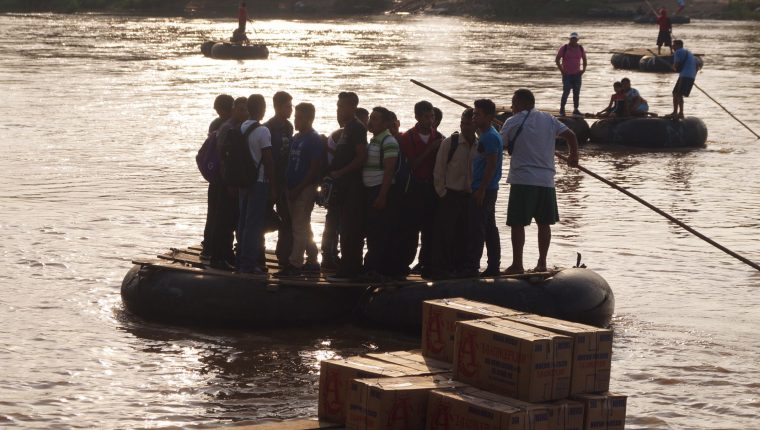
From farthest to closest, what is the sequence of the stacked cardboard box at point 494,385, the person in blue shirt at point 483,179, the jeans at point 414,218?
1. the jeans at point 414,218
2. the person in blue shirt at point 483,179
3. the stacked cardboard box at point 494,385

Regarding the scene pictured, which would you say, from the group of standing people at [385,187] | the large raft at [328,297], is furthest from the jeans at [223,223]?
the large raft at [328,297]

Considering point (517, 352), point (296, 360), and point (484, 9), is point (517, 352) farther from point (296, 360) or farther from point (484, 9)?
point (484, 9)

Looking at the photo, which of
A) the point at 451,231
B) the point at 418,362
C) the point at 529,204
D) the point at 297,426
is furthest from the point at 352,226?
the point at 297,426

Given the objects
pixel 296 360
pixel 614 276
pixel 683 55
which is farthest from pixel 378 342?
pixel 683 55

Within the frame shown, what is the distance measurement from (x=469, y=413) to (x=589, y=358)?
0.84 m

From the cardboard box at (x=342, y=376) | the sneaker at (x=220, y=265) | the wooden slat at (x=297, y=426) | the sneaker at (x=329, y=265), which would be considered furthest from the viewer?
the sneaker at (x=329, y=265)

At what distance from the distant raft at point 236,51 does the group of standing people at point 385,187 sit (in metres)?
35.8

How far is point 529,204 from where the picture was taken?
11844 millimetres

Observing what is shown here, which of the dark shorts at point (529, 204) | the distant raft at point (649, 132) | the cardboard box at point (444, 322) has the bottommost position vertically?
the distant raft at point (649, 132)

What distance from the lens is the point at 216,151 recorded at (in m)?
11.8

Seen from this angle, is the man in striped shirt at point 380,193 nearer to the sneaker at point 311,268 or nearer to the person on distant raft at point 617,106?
the sneaker at point 311,268

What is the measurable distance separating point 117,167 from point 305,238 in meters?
10.1

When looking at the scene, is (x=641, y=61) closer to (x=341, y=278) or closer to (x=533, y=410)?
(x=341, y=278)

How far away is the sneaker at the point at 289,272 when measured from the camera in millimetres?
11805
